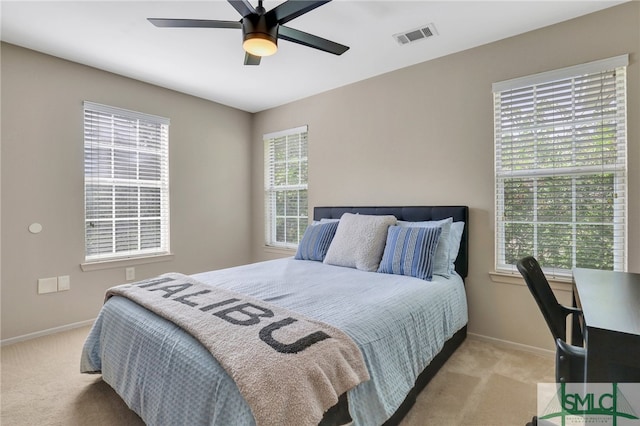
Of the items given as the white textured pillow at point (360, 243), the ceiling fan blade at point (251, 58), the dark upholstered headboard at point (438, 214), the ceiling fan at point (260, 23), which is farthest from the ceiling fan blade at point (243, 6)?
the dark upholstered headboard at point (438, 214)

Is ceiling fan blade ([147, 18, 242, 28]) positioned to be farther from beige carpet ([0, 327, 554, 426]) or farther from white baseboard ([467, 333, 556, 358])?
white baseboard ([467, 333, 556, 358])

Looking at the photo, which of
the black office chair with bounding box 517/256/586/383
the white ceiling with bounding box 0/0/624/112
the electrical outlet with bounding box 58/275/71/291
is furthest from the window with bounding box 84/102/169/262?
the black office chair with bounding box 517/256/586/383

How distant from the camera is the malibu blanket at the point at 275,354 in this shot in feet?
3.45

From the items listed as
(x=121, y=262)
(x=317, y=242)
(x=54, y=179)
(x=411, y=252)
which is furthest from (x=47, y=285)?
(x=411, y=252)

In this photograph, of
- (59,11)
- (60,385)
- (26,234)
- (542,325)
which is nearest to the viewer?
(60,385)

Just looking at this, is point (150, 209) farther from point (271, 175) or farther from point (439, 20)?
point (439, 20)

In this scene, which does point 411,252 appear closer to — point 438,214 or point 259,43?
point 438,214

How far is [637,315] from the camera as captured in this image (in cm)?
112

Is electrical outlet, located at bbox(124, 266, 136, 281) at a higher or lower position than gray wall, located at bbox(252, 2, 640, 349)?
lower

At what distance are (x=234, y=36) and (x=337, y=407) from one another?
2696mm

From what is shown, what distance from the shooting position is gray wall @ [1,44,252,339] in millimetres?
2723

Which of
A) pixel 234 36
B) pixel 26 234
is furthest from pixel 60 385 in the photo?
pixel 234 36

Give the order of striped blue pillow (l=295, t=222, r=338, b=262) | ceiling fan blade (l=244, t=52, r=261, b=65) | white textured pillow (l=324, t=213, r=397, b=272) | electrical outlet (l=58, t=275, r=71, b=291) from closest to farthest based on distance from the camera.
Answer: ceiling fan blade (l=244, t=52, r=261, b=65) < white textured pillow (l=324, t=213, r=397, b=272) < electrical outlet (l=58, t=275, r=71, b=291) < striped blue pillow (l=295, t=222, r=338, b=262)

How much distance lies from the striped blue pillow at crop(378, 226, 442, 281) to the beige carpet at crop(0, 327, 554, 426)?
74 centimetres
